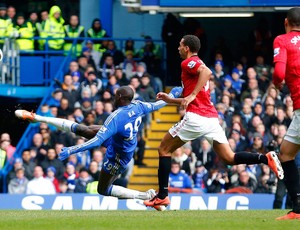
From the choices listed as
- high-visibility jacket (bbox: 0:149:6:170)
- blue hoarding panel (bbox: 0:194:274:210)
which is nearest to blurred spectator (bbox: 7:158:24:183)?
high-visibility jacket (bbox: 0:149:6:170)

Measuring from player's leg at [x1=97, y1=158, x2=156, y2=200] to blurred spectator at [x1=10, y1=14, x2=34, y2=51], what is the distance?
36.5 ft

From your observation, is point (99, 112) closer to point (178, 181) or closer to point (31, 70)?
point (178, 181)

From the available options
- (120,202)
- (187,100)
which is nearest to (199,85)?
(187,100)

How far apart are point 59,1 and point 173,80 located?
3869 mm

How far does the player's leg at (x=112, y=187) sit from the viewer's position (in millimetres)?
17062

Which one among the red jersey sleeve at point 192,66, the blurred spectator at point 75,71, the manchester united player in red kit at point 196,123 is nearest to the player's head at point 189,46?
the manchester united player in red kit at point 196,123

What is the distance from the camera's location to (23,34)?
2827 centimetres

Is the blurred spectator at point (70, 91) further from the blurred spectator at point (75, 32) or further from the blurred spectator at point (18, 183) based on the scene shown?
the blurred spectator at point (18, 183)

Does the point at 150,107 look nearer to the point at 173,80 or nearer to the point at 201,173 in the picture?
the point at 201,173

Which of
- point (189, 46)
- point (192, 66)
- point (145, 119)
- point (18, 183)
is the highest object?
point (189, 46)

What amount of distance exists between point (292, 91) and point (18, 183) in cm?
1113

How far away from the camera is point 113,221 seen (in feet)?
47.3

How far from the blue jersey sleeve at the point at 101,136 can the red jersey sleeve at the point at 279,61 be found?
10.6ft

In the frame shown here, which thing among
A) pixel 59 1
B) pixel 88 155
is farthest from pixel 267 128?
pixel 59 1
